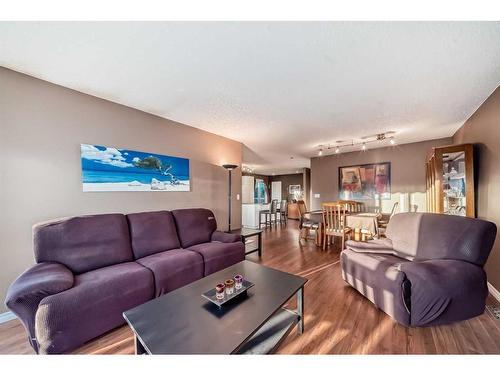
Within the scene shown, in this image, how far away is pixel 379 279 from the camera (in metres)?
1.80

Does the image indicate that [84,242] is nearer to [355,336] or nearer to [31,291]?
[31,291]

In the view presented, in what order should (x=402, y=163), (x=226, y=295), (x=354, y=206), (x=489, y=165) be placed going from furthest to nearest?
(x=354, y=206) < (x=402, y=163) < (x=489, y=165) < (x=226, y=295)

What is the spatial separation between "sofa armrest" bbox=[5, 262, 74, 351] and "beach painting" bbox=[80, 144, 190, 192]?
1.07 meters

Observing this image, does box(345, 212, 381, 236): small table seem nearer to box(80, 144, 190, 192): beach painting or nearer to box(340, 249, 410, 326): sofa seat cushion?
box(340, 249, 410, 326): sofa seat cushion

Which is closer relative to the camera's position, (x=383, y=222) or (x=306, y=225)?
(x=383, y=222)

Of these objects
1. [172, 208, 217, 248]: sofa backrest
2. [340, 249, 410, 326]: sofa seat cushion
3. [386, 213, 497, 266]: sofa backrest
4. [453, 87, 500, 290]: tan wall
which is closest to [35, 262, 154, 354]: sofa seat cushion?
[172, 208, 217, 248]: sofa backrest

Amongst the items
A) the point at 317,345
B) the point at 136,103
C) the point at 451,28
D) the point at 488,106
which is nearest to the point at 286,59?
the point at 451,28

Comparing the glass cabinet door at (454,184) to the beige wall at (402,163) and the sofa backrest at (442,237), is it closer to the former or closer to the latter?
the sofa backrest at (442,237)

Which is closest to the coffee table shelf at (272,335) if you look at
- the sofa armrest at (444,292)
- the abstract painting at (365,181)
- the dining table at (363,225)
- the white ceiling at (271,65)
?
the sofa armrest at (444,292)

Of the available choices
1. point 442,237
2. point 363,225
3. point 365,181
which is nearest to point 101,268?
point 442,237

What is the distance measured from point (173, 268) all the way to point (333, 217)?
10.2 feet

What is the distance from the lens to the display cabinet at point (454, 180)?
2551 mm

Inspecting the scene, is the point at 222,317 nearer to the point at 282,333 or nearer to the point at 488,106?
the point at 282,333
